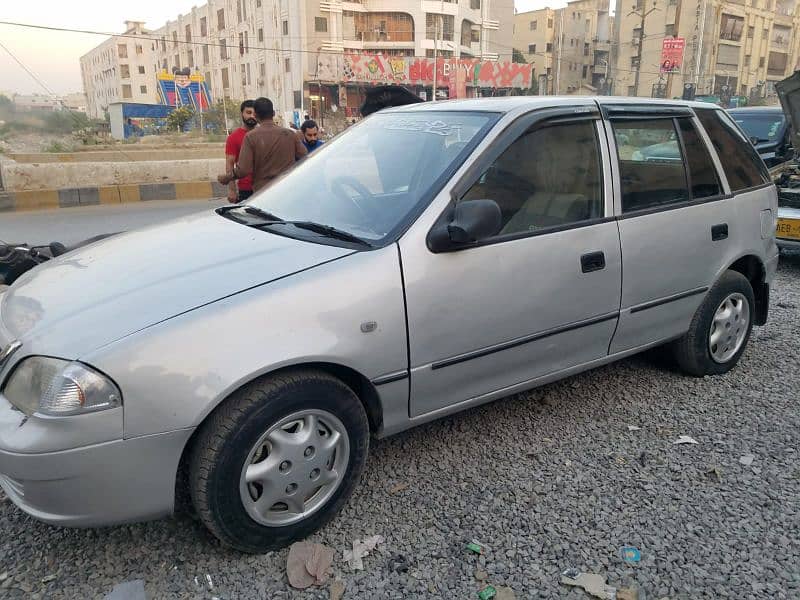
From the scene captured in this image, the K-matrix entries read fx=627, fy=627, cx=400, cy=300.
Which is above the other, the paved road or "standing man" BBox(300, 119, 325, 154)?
"standing man" BBox(300, 119, 325, 154)

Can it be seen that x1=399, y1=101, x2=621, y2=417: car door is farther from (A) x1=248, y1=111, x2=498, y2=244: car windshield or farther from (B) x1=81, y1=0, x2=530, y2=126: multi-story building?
(B) x1=81, y1=0, x2=530, y2=126: multi-story building

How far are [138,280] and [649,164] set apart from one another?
2638 mm

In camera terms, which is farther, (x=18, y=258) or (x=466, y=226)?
(x=18, y=258)

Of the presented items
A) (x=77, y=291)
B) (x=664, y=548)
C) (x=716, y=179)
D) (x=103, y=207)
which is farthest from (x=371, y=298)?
(x=103, y=207)

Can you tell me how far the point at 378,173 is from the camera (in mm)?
3076

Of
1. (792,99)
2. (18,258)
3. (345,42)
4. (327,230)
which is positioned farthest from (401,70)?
(327,230)

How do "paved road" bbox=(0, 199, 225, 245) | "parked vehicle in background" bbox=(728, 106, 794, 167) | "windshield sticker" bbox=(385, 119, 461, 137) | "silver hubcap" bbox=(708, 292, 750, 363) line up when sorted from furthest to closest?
"paved road" bbox=(0, 199, 225, 245)
"parked vehicle in background" bbox=(728, 106, 794, 167)
"silver hubcap" bbox=(708, 292, 750, 363)
"windshield sticker" bbox=(385, 119, 461, 137)

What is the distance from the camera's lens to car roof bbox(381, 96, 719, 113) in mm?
3037

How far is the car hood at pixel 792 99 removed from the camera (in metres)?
7.55

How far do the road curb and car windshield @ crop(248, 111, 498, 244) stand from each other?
1045 cm

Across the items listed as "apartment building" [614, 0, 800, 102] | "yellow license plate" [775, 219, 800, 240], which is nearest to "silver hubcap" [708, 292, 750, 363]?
"yellow license plate" [775, 219, 800, 240]

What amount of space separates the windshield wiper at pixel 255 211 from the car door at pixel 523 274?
819mm

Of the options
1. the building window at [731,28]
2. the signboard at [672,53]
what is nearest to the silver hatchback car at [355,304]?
the signboard at [672,53]

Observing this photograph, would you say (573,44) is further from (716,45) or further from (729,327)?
(729,327)
